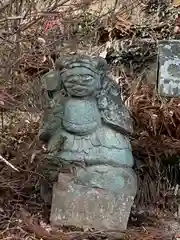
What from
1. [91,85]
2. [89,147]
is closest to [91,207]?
[89,147]

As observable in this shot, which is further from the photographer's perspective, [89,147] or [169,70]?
[89,147]

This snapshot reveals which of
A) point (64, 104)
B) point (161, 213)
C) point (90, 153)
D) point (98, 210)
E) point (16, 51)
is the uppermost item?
point (16, 51)

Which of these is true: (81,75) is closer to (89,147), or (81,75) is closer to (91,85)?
(91,85)

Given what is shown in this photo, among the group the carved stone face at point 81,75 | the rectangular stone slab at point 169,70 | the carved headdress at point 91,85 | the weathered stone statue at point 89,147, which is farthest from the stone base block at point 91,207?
the rectangular stone slab at point 169,70

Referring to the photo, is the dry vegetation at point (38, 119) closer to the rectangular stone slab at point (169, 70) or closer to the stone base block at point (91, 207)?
the stone base block at point (91, 207)

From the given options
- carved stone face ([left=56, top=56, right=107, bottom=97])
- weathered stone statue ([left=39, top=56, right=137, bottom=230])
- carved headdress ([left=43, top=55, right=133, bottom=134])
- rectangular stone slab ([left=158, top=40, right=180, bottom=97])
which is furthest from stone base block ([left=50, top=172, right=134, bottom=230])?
rectangular stone slab ([left=158, top=40, right=180, bottom=97])

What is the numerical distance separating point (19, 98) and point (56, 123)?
351mm

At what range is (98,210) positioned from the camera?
2.99 m

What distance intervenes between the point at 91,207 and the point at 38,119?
126 cm

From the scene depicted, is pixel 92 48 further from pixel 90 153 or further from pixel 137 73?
pixel 90 153

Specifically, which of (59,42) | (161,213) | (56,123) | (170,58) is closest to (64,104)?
(56,123)

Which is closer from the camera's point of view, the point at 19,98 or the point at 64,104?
the point at 64,104

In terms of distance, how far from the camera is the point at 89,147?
304cm

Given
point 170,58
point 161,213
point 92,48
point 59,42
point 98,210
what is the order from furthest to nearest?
1. point 92,48
2. point 59,42
3. point 161,213
4. point 98,210
5. point 170,58
